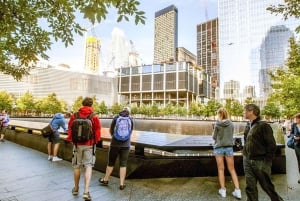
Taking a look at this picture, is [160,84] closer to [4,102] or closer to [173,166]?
[4,102]

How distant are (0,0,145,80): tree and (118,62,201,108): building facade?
101m

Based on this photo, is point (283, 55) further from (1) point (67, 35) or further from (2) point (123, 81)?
(1) point (67, 35)

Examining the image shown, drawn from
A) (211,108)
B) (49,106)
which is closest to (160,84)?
(211,108)

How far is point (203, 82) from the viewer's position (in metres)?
134

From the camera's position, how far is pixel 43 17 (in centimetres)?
474

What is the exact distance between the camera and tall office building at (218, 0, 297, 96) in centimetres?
10706

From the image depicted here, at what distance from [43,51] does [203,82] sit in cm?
13423

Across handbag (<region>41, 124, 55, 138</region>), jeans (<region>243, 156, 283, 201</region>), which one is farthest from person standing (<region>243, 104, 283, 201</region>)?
handbag (<region>41, 124, 55, 138</region>)

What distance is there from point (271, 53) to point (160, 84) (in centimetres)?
5367

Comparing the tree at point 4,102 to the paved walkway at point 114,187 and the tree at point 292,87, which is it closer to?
the paved walkway at point 114,187

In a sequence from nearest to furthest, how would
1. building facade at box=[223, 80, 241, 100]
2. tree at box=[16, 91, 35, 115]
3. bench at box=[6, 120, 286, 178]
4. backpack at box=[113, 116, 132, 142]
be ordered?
backpack at box=[113, 116, 132, 142] < bench at box=[6, 120, 286, 178] < tree at box=[16, 91, 35, 115] < building facade at box=[223, 80, 241, 100]

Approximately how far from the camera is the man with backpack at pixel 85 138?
429cm

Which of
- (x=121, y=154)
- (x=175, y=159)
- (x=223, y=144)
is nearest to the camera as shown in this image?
(x=223, y=144)

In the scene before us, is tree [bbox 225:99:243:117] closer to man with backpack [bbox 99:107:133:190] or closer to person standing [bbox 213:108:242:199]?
person standing [bbox 213:108:242:199]
